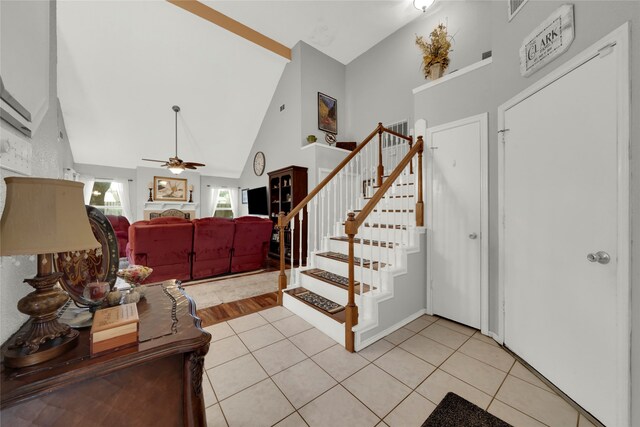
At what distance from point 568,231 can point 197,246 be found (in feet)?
13.9

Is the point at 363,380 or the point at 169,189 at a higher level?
the point at 169,189

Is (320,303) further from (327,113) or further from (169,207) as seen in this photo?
(169,207)

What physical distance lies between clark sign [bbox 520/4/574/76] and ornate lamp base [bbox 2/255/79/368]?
2863mm

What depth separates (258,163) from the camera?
7004mm

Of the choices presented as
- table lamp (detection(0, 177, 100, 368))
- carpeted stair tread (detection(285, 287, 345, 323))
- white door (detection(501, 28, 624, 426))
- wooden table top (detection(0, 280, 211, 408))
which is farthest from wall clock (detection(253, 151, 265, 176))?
table lamp (detection(0, 177, 100, 368))

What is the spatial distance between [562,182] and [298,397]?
2.26 metres

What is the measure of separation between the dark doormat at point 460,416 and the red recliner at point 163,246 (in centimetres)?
361

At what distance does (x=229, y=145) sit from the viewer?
287 inches

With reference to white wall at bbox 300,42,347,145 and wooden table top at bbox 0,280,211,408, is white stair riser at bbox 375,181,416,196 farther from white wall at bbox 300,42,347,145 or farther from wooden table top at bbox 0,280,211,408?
wooden table top at bbox 0,280,211,408

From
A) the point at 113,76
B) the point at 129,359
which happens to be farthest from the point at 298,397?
the point at 113,76

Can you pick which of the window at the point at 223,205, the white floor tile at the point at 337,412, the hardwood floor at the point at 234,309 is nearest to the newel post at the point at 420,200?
the white floor tile at the point at 337,412

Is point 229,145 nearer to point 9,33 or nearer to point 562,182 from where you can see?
point 9,33

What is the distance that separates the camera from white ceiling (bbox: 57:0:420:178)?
Answer: 14.0 ft

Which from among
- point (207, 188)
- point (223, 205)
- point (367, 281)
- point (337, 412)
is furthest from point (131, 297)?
point (223, 205)
